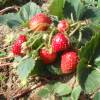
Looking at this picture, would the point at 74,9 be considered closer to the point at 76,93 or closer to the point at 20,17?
the point at 20,17

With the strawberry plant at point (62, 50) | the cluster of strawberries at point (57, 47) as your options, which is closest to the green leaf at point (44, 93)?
the strawberry plant at point (62, 50)

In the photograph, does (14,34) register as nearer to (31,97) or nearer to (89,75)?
(31,97)

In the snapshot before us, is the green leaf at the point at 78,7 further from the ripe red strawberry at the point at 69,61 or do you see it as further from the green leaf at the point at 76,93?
the green leaf at the point at 76,93

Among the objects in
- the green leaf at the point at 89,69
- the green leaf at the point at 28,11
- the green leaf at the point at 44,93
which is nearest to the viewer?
the green leaf at the point at 89,69

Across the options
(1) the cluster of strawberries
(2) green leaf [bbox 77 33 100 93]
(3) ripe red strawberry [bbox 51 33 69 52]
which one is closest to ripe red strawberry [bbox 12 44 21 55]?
(1) the cluster of strawberries

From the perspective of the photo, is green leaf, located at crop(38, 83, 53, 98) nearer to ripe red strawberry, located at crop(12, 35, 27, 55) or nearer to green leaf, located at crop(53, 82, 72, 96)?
green leaf, located at crop(53, 82, 72, 96)

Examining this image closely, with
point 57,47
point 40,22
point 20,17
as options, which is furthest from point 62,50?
point 20,17

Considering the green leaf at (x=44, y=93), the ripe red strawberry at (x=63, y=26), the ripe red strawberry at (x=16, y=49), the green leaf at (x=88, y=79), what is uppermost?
the ripe red strawberry at (x=63, y=26)

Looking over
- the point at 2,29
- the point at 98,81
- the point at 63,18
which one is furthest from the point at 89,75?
the point at 2,29
